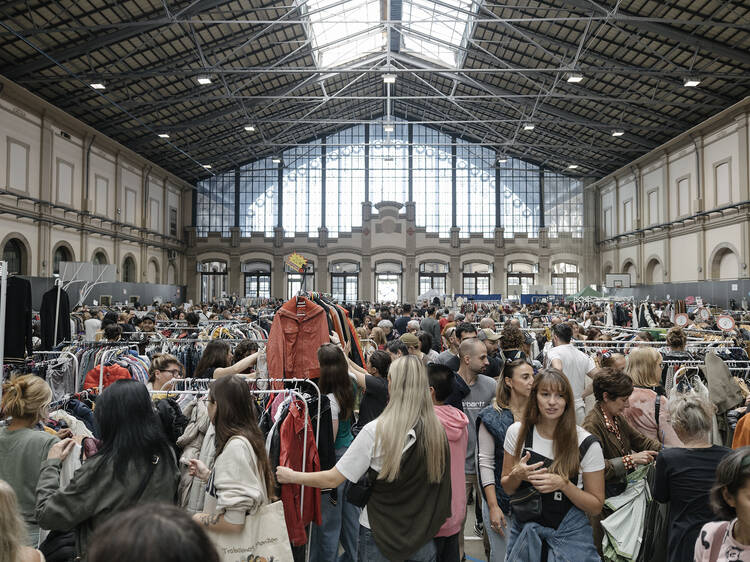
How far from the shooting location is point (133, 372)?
18.7 feet

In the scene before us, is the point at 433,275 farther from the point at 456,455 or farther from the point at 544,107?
the point at 456,455

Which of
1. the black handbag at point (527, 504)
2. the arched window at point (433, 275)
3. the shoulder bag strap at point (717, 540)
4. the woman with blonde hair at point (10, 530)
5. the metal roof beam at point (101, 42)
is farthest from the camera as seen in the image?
the arched window at point (433, 275)

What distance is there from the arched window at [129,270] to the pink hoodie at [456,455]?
27.5 m

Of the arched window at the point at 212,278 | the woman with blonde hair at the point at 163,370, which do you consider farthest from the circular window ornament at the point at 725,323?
the arched window at the point at 212,278

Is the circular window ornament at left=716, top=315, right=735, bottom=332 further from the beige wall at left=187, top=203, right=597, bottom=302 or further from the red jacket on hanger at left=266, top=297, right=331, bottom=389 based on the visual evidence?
the beige wall at left=187, top=203, right=597, bottom=302

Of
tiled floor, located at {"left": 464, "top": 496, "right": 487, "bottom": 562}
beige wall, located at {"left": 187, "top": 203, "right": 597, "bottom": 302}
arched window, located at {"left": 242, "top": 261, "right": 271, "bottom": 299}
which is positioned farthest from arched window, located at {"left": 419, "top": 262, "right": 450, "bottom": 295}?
tiled floor, located at {"left": 464, "top": 496, "right": 487, "bottom": 562}

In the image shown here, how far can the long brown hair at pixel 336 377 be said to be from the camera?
3867 millimetres

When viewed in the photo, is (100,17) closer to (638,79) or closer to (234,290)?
(638,79)

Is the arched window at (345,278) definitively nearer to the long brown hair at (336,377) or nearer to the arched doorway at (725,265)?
the arched doorway at (725,265)

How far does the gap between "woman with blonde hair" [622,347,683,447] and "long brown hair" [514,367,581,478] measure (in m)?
1.21

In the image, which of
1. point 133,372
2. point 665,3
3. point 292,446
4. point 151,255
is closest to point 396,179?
point 151,255

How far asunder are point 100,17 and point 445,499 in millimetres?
17761

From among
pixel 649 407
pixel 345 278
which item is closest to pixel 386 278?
pixel 345 278

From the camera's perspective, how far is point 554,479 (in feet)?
8.22
